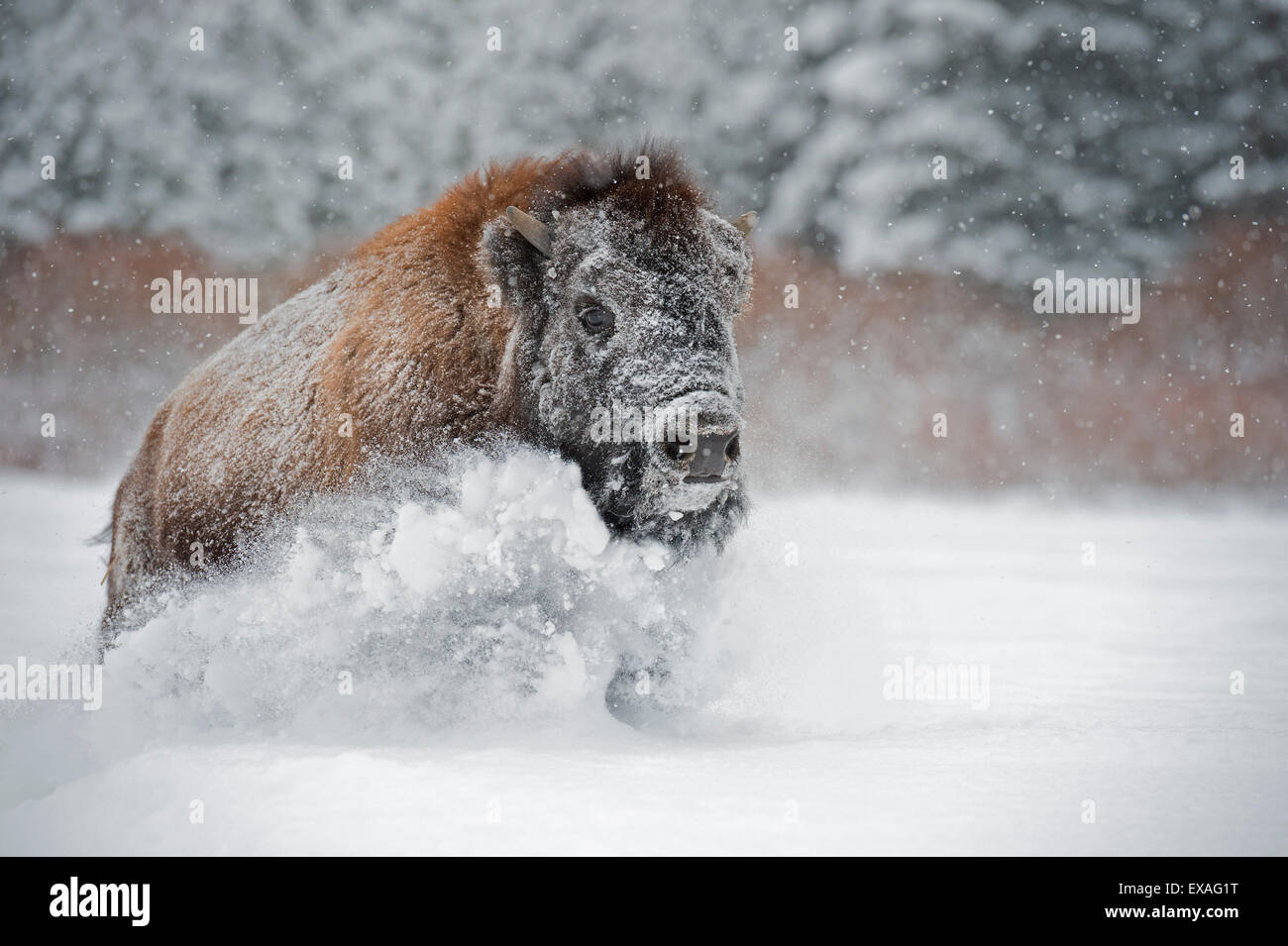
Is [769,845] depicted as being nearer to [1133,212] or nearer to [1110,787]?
[1110,787]

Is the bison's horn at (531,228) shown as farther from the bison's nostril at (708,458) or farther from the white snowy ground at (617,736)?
the bison's nostril at (708,458)

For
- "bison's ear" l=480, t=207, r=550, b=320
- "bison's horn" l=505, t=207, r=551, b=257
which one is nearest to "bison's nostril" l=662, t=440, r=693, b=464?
"bison's ear" l=480, t=207, r=550, b=320

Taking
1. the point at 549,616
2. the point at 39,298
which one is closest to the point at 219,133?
the point at 39,298

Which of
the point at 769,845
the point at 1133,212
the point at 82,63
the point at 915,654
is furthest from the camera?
the point at 82,63

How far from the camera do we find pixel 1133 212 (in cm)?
2106

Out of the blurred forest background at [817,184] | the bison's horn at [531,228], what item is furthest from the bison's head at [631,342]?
the blurred forest background at [817,184]

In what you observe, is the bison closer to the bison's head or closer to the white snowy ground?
the bison's head

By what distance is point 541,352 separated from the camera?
409cm

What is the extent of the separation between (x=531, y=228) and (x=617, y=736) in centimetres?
206

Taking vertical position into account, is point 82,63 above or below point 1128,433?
above

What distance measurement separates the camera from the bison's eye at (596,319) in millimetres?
3955

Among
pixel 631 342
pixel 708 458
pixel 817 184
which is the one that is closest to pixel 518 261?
pixel 631 342

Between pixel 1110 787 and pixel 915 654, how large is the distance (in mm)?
2602

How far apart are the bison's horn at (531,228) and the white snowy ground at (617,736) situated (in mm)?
960
